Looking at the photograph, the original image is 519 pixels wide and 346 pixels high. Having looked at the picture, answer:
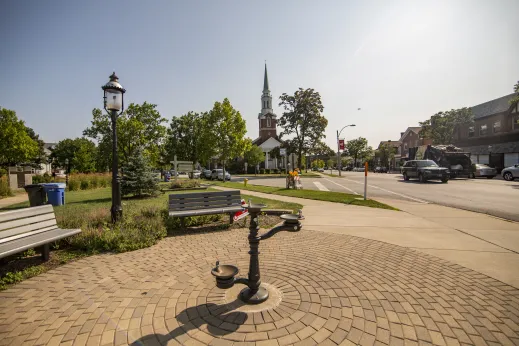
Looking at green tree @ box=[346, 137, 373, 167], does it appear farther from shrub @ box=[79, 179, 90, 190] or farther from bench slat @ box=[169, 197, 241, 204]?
bench slat @ box=[169, 197, 241, 204]

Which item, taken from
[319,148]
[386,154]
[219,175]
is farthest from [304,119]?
[386,154]

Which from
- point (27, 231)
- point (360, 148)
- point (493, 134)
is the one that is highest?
point (360, 148)

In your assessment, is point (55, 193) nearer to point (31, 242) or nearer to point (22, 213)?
point (22, 213)

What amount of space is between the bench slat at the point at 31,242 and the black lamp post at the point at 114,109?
1.63 m

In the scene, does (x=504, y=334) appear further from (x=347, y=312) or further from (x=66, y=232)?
(x=66, y=232)

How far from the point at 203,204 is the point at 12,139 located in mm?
37972

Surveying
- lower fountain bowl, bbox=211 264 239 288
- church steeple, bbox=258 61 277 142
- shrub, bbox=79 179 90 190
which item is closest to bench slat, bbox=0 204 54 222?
lower fountain bowl, bbox=211 264 239 288

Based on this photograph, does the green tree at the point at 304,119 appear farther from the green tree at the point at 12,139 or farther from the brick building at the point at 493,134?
the green tree at the point at 12,139

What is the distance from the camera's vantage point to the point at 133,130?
31516mm

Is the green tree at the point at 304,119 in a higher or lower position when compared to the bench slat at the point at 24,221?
higher

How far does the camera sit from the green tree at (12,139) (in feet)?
96.8

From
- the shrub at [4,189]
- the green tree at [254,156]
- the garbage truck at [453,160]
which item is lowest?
the shrub at [4,189]

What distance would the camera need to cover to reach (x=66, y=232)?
4.28 m

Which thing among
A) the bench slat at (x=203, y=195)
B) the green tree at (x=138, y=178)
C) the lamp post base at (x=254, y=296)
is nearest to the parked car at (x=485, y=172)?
the bench slat at (x=203, y=195)
